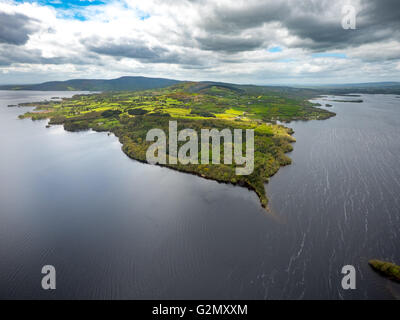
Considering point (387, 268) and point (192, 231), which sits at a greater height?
point (387, 268)

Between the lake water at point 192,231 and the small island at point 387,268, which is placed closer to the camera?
the small island at point 387,268

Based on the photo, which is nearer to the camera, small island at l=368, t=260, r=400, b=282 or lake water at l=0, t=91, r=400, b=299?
small island at l=368, t=260, r=400, b=282

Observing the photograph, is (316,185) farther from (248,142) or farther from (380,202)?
(248,142)

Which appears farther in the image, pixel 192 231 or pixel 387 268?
pixel 192 231
